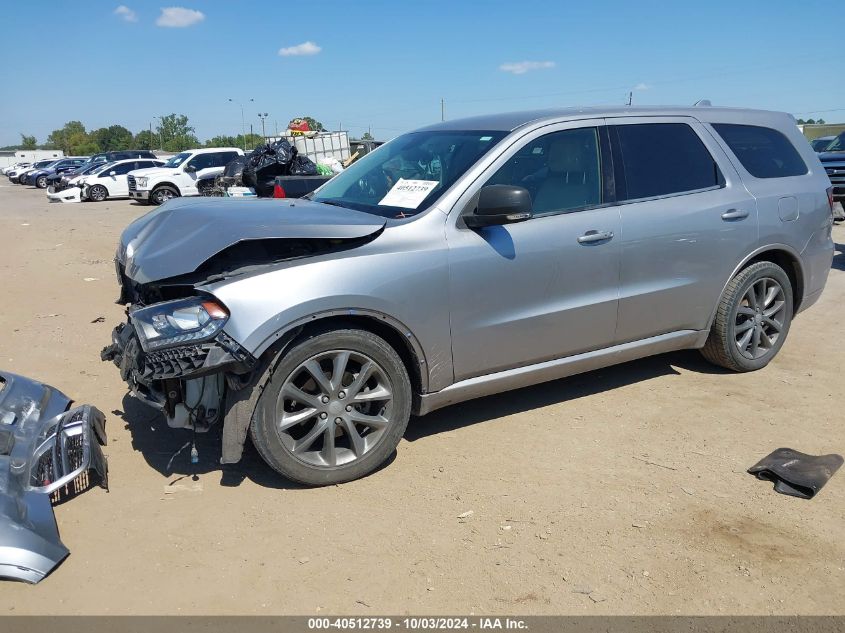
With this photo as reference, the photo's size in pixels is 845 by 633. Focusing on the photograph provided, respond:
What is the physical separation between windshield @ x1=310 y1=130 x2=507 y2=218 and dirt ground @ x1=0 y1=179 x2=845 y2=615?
1443 mm

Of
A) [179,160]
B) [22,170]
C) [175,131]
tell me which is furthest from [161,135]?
[179,160]

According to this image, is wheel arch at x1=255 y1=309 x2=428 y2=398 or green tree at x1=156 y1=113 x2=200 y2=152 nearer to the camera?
wheel arch at x1=255 y1=309 x2=428 y2=398

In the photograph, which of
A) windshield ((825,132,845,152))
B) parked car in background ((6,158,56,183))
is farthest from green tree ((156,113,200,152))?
windshield ((825,132,845,152))

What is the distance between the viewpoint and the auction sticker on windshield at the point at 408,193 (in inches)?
160

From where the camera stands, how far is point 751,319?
5266 millimetres

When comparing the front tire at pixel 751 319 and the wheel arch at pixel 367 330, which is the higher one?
the wheel arch at pixel 367 330

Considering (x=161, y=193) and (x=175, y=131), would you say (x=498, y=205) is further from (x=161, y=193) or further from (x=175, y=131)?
(x=175, y=131)

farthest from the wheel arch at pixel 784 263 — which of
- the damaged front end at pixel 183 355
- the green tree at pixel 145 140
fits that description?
the green tree at pixel 145 140

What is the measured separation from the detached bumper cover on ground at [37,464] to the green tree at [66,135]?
117181 mm

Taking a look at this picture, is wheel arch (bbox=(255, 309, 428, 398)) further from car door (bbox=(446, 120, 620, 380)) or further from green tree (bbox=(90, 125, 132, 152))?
green tree (bbox=(90, 125, 132, 152))

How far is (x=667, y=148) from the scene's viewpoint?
188 inches

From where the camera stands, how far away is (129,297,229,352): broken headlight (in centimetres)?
330

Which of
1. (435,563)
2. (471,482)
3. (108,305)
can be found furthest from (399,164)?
(108,305)

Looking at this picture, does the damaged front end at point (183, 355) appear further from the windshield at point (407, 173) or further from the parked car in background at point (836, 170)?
the parked car in background at point (836, 170)
